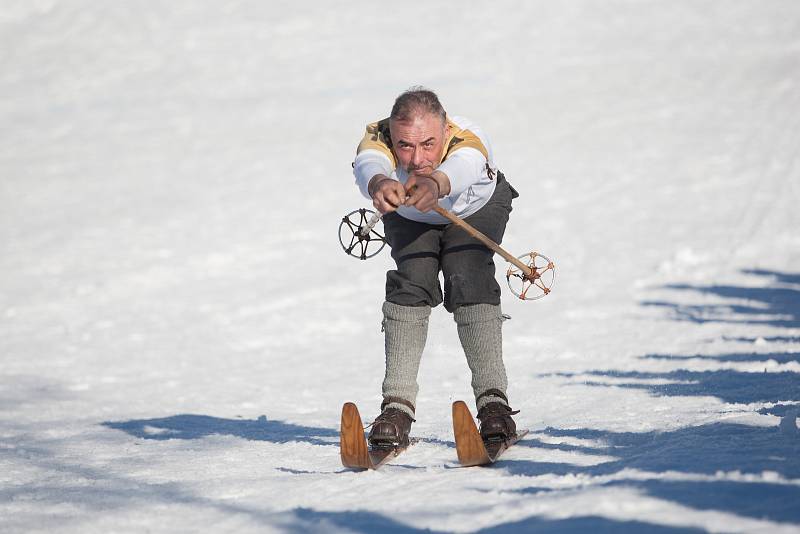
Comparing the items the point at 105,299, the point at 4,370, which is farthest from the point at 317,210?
the point at 4,370

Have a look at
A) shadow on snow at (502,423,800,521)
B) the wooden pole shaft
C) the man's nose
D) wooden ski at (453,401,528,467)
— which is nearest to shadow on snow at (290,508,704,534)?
shadow on snow at (502,423,800,521)

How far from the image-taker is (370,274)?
43.0 ft

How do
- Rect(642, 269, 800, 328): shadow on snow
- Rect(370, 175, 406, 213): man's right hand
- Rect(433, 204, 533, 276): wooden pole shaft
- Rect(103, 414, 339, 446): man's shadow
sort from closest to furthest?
Rect(370, 175, 406, 213): man's right hand → Rect(433, 204, 533, 276): wooden pole shaft → Rect(103, 414, 339, 446): man's shadow → Rect(642, 269, 800, 328): shadow on snow

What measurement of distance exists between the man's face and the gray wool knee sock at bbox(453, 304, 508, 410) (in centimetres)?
65

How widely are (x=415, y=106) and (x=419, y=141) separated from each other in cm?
14

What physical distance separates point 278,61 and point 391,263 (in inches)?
822

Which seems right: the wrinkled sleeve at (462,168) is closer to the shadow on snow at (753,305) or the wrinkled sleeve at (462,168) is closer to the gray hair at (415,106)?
the gray hair at (415,106)

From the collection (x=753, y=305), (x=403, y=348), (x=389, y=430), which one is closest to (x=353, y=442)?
(x=389, y=430)

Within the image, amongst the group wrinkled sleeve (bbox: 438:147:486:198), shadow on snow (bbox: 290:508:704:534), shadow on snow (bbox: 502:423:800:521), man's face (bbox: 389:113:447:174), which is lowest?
shadow on snow (bbox: 290:508:704:534)

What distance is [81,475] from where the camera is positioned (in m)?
4.48

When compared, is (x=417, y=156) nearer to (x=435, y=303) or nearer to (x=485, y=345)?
(x=435, y=303)

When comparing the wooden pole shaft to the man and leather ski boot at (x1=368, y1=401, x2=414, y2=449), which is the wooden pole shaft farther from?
leather ski boot at (x1=368, y1=401, x2=414, y2=449)

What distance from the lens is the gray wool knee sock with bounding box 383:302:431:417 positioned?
14.5 ft

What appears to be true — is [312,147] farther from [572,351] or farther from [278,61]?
[572,351]
